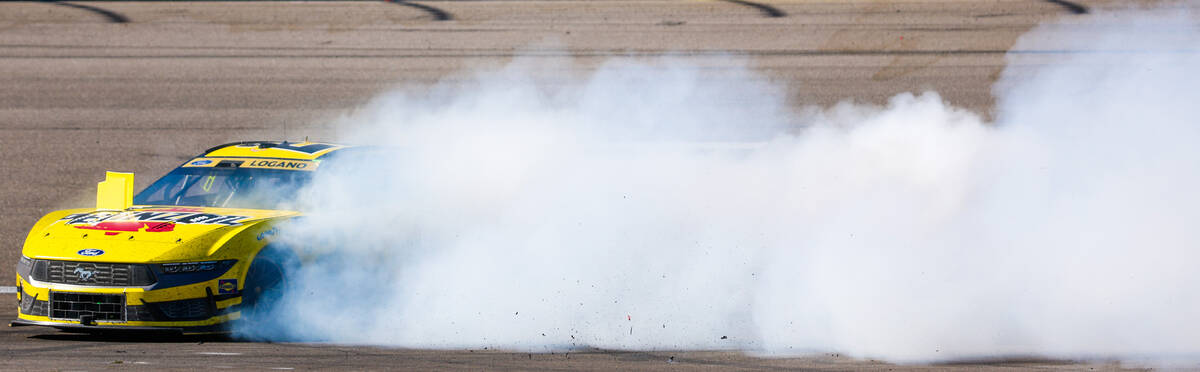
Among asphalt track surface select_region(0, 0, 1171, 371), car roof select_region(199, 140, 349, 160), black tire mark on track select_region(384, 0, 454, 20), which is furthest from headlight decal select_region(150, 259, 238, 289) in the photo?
black tire mark on track select_region(384, 0, 454, 20)

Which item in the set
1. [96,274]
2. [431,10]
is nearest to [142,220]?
[96,274]

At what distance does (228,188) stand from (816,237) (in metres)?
3.78

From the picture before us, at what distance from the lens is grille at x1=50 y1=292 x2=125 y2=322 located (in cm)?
676

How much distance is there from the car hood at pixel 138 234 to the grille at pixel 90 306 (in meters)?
0.20

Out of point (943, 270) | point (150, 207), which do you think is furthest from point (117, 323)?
point (943, 270)

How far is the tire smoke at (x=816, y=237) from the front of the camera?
7.09 meters

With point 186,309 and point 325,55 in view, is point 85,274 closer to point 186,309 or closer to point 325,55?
point 186,309

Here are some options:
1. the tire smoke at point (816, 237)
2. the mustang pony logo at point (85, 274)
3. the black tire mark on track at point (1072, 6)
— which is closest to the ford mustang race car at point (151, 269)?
the mustang pony logo at point (85, 274)

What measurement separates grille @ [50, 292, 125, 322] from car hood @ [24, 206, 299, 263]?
20 centimetres

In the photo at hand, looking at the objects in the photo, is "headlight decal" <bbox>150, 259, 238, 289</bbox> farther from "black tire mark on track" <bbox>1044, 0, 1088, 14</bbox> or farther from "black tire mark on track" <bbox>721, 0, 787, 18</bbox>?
"black tire mark on track" <bbox>1044, 0, 1088, 14</bbox>

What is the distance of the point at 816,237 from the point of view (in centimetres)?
792

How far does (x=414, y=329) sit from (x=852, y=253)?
2.68m

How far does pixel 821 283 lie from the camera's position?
295 inches

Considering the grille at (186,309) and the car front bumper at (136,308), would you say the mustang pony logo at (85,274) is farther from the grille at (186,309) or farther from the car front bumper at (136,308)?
the grille at (186,309)
